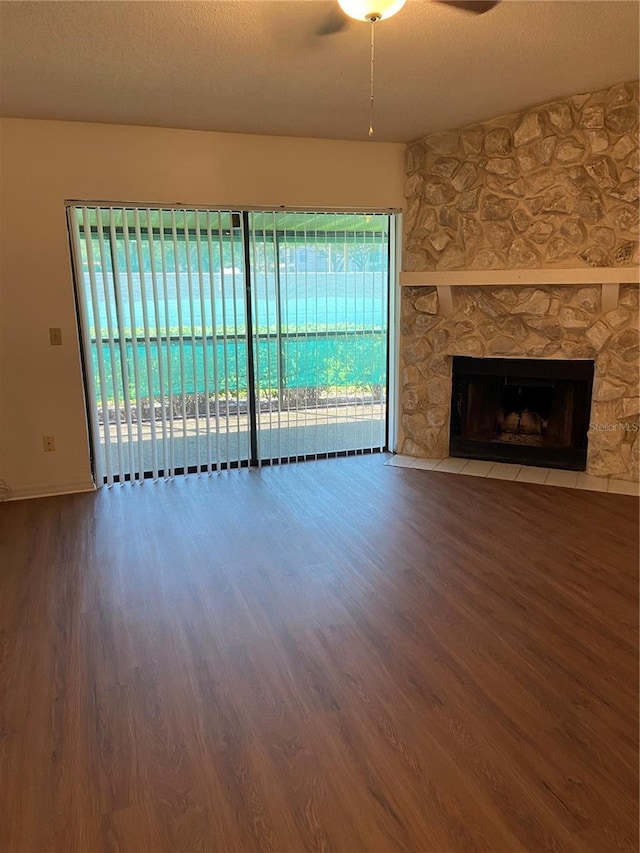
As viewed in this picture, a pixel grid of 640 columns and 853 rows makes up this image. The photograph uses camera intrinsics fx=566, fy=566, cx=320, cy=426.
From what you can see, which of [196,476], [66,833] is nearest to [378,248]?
[196,476]

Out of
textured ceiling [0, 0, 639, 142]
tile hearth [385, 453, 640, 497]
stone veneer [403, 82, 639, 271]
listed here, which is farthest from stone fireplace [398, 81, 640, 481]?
textured ceiling [0, 0, 639, 142]

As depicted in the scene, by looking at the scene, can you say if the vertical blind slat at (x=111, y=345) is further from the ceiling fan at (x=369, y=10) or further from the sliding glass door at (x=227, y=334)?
the ceiling fan at (x=369, y=10)

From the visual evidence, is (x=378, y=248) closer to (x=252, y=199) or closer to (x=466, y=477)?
(x=252, y=199)

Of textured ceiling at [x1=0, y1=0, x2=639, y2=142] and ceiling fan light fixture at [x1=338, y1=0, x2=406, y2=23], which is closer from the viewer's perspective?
ceiling fan light fixture at [x1=338, y1=0, x2=406, y2=23]

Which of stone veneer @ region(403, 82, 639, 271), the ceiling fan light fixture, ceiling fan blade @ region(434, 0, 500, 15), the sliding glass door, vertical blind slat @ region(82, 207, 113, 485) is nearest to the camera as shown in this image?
the ceiling fan light fixture

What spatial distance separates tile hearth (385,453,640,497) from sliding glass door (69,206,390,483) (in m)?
0.56

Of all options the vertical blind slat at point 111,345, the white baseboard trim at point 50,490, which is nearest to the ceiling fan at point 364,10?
the vertical blind slat at point 111,345

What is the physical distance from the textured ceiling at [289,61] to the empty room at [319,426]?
2 cm

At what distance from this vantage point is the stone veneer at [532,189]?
3.50m

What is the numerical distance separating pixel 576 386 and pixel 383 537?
1.98 metres

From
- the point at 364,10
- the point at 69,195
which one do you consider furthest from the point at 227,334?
the point at 364,10

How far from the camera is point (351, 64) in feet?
8.96

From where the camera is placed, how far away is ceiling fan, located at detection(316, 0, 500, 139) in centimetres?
190

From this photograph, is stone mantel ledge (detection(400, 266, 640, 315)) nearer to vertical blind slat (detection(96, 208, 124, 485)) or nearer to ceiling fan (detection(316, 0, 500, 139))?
ceiling fan (detection(316, 0, 500, 139))
